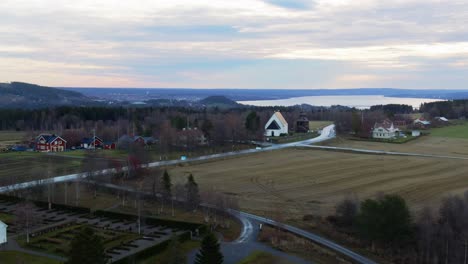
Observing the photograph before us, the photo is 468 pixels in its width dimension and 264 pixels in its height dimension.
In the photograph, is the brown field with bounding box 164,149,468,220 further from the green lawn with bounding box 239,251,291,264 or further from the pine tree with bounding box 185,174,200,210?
the green lawn with bounding box 239,251,291,264

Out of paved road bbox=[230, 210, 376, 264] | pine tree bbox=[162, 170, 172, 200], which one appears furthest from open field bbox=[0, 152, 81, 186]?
paved road bbox=[230, 210, 376, 264]

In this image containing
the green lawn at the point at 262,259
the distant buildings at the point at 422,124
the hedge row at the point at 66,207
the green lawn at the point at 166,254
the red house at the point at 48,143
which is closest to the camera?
the green lawn at the point at 166,254

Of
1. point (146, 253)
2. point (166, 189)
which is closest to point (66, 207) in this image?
point (166, 189)

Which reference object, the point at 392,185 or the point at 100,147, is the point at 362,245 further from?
the point at 100,147

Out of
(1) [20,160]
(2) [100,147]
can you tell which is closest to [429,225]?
(1) [20,160]

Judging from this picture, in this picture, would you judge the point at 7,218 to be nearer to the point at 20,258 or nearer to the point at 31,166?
the point at 20,258

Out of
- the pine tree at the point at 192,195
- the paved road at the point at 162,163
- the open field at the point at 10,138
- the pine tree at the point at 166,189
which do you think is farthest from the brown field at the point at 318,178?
the open field at the point at 10,138

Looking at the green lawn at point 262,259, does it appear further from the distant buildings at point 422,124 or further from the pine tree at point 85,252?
the distant buildings at point 422,124
